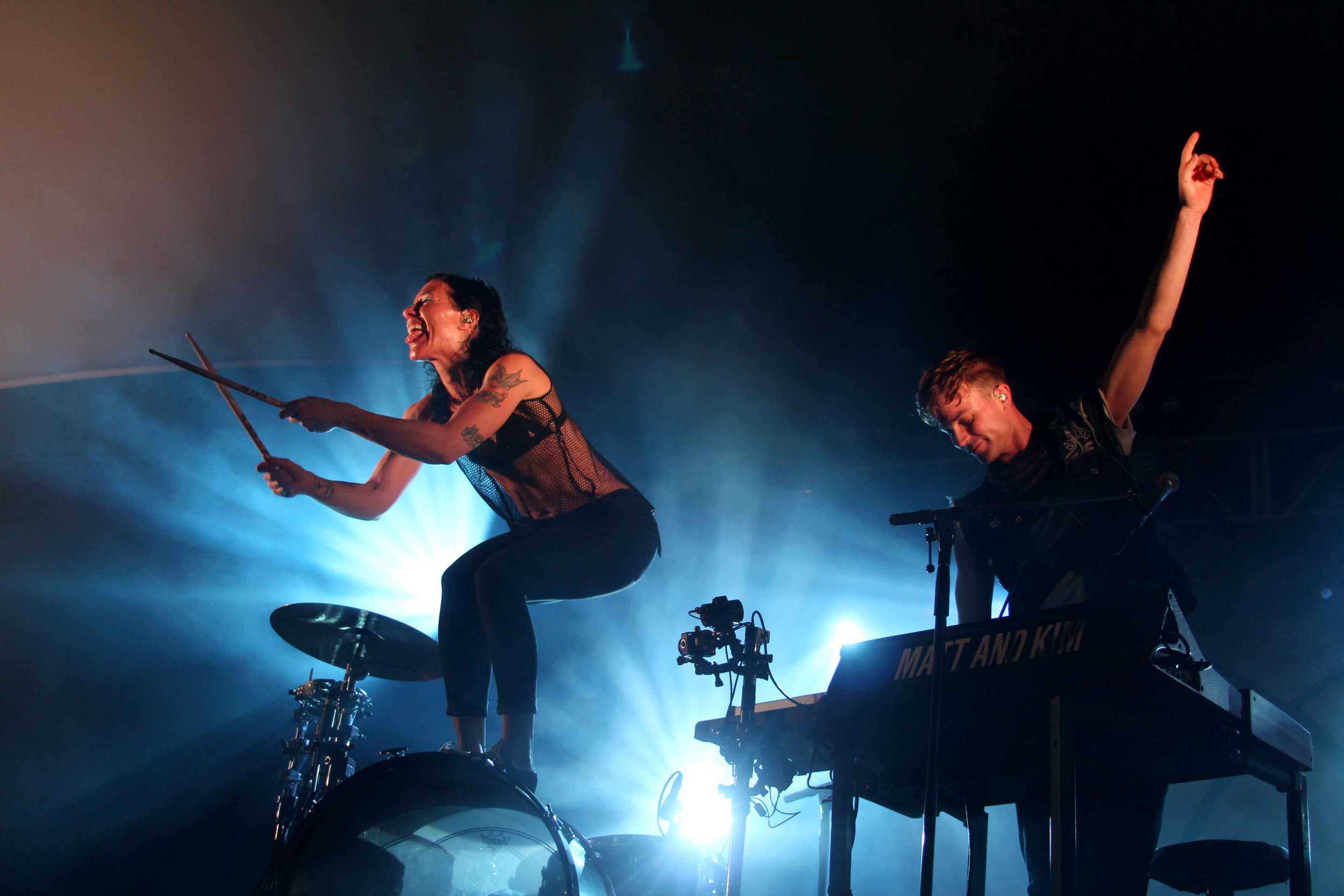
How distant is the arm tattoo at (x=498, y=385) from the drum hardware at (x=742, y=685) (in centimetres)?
87

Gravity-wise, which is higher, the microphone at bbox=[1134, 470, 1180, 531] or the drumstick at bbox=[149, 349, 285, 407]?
the drumstick at bbox=[149, 349, 285, 407]

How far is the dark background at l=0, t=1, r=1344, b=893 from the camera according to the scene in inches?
166

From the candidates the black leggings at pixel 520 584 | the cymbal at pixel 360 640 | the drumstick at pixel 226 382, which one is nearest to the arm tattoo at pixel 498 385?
the black leggings at pixel 520 584

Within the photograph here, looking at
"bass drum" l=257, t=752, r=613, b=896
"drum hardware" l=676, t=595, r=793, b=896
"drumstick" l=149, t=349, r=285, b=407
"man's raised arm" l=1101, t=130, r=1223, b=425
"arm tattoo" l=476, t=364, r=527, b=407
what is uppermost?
"man's raised arm" l=1101, t=130, r=1223, b=425

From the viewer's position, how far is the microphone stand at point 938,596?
1.92 m

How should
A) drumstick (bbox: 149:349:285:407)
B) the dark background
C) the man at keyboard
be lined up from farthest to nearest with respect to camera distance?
the dark background
drumstick (bbox: 149:349:285:407)
the man at keyboard

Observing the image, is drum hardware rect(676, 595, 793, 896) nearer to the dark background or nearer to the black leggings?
the black leggings

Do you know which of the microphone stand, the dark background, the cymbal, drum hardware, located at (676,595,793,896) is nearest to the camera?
the microphone stand

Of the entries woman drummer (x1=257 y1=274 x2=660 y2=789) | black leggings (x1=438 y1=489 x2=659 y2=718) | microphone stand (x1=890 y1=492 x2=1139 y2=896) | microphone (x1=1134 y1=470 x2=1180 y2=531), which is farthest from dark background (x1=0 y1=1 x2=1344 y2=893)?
microphone (x1=1134 y1=470 x2=1180 y2=531)

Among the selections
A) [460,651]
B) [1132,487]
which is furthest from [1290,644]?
[460,651]

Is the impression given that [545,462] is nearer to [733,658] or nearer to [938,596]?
[733,658]

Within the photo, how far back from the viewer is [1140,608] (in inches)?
73.2

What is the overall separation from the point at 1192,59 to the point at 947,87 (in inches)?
44.9

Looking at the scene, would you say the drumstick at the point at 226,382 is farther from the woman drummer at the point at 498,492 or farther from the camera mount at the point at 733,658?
the camera mount at the point at 733,658
